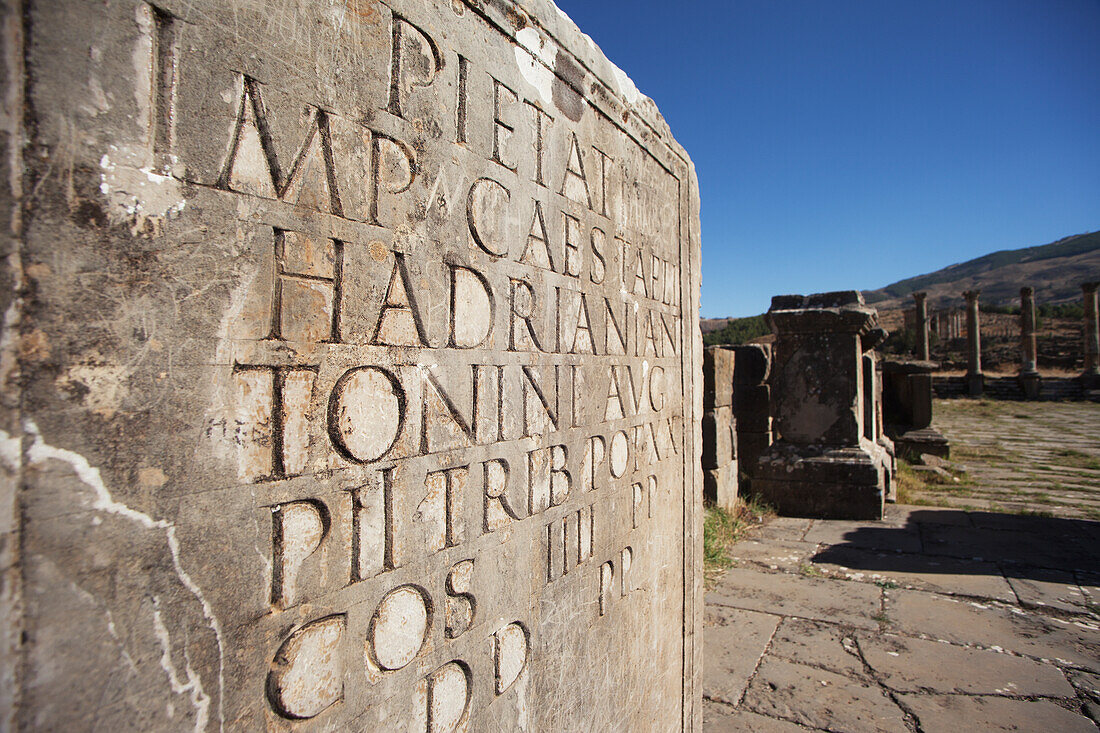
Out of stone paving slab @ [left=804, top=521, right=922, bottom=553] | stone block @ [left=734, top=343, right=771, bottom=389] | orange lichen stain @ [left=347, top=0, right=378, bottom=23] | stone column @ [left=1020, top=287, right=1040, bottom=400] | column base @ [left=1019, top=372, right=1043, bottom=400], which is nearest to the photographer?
orange lichen stain @ [left=347, top=0, right=378, bottom=23]

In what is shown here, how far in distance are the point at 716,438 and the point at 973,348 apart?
70.3 feet

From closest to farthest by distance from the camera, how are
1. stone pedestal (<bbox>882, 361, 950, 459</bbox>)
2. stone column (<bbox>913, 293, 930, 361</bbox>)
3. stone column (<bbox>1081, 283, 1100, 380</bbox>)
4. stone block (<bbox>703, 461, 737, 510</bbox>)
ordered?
stone block (<bbox>703, 461, 737, 510</bbox>) → stone pedestal (<bbox>882, 361, 950, 459</bbox>) → stone column (<bbox>1081, 283, 1100, 380</bbox>) → stone column (<bbox>913, 293, 930, 361</bbox>)

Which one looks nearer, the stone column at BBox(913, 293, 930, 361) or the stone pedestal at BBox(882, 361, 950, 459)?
the stone pedestal at BBox(882, 361, 950, 459)

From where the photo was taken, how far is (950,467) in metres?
7.25

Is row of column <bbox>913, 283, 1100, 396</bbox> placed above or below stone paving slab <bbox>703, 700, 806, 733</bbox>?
above

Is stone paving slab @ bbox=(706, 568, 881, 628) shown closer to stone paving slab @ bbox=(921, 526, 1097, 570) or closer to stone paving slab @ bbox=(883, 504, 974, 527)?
stone paving slab @ bbox=(921, 526, 1097, 570)

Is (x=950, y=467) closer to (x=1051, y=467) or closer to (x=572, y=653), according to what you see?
(x=1051, y=467)

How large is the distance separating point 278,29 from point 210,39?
0.36ft

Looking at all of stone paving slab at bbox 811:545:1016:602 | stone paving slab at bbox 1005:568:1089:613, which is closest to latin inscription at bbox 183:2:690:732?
stone paving slab at bbox 811:545:1016:602

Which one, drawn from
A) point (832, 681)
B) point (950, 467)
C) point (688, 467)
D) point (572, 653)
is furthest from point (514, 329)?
point (950, 467)

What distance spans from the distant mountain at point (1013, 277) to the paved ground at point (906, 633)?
63.4 meters

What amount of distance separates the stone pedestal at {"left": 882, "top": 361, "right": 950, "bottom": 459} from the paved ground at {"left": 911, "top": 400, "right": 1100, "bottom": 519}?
0.50 metres

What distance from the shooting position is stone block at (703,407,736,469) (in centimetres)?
489

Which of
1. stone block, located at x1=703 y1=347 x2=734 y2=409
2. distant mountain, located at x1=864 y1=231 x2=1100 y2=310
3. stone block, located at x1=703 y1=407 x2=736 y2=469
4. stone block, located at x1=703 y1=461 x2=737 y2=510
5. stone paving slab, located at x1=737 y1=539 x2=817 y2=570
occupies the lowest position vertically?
stone paving slab, located at x1=737 y1=539 x2=817 y2=570
